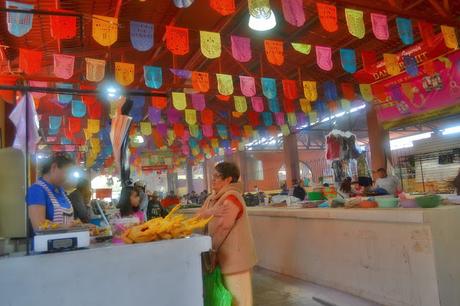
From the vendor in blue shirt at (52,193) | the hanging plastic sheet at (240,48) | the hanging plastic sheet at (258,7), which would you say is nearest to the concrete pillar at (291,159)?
the hanging plastic sheet at (240,48)

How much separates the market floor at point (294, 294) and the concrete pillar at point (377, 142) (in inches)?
298

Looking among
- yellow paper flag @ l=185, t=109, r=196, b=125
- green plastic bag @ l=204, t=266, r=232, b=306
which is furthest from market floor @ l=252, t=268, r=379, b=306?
yellow paper flag @ l=185, t=109, r=196, b=125

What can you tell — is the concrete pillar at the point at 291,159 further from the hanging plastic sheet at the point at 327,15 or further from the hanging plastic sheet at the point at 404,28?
the hanging plastic sheet at the point at 327,15

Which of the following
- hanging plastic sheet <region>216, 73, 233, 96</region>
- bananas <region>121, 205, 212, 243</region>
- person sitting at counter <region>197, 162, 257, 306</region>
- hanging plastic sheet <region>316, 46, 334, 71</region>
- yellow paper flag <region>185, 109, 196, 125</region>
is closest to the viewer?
bananas <region>121, 205, 212, 243</region>

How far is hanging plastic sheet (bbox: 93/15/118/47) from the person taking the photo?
5.91 metres

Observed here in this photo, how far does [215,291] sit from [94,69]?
20.2 feet

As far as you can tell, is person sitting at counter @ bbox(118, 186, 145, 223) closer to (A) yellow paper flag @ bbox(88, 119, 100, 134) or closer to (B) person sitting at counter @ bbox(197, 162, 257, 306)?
(B) person sitting at counter @ bbox(197, 162, 257, 306)

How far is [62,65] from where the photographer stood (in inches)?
279

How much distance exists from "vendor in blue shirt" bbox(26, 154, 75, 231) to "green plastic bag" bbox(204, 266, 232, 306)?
114 cm

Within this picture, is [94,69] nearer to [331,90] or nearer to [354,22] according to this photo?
[354,22]

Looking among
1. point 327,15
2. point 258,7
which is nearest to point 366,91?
point 327,15

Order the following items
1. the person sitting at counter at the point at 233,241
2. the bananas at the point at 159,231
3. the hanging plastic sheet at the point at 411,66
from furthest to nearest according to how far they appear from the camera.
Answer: the hanging plastic sheet at the point at 411,66
the person sitting at counter at the point at 233,241
the bananas at the point at 159,231

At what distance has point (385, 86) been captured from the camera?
9.29 metres

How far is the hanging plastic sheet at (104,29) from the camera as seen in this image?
591 centimetres
